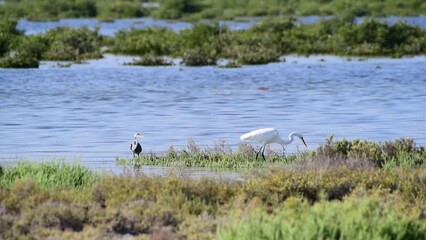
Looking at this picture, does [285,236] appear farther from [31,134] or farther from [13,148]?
[31,134]

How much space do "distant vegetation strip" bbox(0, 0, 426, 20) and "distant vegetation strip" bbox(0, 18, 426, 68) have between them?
3456cm

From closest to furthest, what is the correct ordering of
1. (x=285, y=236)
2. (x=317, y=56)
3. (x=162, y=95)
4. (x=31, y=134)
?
1. (x=285, y=236)
2. (x=31, y=134)
3. (x=162, y=95)
4. (x=317, y=56)

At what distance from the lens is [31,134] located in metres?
25.0

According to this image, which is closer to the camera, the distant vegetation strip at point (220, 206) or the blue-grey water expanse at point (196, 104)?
the distant vegetation strip at point (220, 206)

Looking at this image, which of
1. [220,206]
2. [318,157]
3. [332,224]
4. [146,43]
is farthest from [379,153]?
[146,43]

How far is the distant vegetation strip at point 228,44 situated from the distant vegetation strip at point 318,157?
25.8m

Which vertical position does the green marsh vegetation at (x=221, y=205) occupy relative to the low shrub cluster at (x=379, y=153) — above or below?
above

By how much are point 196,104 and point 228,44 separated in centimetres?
1677

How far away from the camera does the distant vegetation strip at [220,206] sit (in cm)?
1031

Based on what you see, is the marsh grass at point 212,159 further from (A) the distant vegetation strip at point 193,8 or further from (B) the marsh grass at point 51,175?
(A) the distant vegetation strip at point 193,8

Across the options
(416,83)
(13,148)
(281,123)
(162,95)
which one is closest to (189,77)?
(162,95)

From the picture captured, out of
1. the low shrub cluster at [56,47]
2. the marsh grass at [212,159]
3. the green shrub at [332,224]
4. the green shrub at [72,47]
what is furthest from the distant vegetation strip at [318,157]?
the green shrub at [72,47]

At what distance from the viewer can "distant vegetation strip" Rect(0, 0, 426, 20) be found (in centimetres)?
8781

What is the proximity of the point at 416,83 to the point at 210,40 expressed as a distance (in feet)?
44.9
